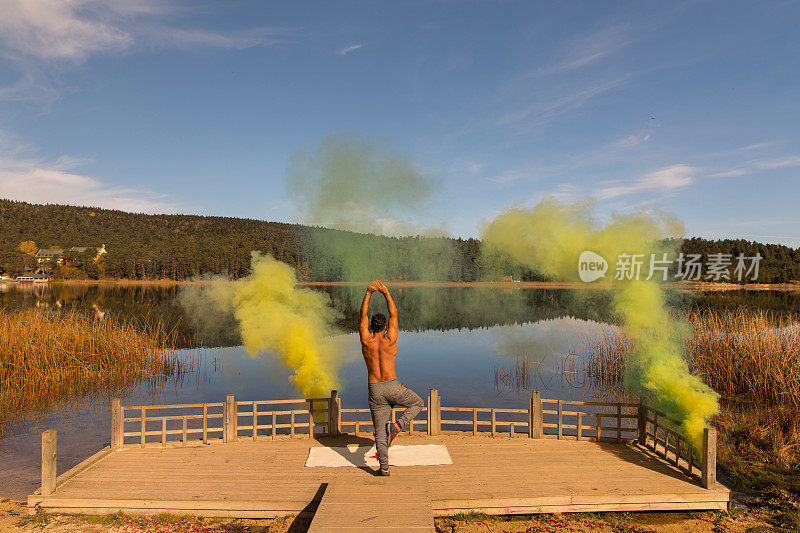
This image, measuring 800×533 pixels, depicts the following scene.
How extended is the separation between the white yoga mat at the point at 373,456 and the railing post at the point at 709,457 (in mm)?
5338

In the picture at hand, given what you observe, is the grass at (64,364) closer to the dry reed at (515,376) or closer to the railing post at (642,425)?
the dry reed at (515,376)

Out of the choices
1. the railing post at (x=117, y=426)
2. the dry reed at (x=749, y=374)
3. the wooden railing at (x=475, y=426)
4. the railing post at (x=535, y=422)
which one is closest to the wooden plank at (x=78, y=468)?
the railing post at (x=117, y=426)

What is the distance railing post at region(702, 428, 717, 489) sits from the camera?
396 inches

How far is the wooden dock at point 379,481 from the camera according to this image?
364 inches

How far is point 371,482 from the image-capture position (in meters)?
9.58

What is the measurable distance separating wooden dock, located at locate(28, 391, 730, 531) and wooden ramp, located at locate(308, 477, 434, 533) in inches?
0.7

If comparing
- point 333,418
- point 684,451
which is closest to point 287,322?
point 333,418

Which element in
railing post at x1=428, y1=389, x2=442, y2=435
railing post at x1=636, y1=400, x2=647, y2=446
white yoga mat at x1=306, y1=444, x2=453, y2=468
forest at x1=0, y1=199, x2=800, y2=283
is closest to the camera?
white yoga mat at x1=306, y1=444, x2=453, y2=468

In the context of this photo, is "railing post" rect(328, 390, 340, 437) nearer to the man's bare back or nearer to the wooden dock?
the wooden dock

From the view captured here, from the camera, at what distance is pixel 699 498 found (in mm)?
9969

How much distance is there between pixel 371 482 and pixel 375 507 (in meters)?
1.07

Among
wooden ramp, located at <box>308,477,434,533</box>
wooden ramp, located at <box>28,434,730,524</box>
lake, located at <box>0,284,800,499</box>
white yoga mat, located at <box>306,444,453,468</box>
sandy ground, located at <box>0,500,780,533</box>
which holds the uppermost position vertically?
wooden ramp, located at <box>308,477,434,533</box>

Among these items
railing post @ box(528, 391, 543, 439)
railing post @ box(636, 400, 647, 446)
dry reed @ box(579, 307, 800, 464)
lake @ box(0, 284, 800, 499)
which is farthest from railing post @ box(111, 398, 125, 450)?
dry reed @ box(579, 307, 800, 464)

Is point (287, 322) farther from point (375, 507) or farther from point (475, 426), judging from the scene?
point (375, 507)
